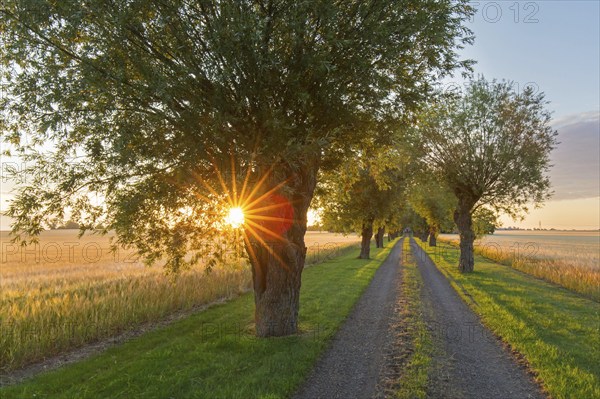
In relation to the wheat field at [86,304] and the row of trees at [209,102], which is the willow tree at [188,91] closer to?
the row of trees at [209,102]

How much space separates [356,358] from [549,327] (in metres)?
7.72

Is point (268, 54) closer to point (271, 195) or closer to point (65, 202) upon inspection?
point (271, 195)

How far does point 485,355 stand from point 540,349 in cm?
156

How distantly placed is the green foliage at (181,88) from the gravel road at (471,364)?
250 inches

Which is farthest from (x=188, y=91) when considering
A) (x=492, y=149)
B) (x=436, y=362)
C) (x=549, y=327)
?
(x=492, y=149)

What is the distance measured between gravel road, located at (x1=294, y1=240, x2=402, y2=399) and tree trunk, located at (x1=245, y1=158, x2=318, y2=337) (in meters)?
1.98

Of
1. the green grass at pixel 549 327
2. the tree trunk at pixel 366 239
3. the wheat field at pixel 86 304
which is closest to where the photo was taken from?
the green grass at pixel 549 327

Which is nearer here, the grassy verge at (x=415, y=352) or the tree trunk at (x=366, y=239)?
the grassy verge at (x=415, y=352)

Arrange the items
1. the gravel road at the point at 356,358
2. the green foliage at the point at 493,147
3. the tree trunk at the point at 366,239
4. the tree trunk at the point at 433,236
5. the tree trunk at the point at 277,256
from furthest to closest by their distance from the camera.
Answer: the tree trunk at the point at 433,236 < the tree trunk at the point at 366,239 < the green foliage at the point at 493,147 < the tree trunk at the point at 277,256 < the gravel road at the point at 356,358

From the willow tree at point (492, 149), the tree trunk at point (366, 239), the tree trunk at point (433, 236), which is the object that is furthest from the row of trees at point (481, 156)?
the tree trunk at point (433, 236)

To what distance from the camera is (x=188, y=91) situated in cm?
897

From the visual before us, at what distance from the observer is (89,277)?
20.8 meters

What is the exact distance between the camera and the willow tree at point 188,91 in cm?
840

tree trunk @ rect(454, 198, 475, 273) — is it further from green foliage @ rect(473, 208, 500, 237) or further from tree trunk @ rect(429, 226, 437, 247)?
tree trunk @ rect(429, 226, 437, 247)
